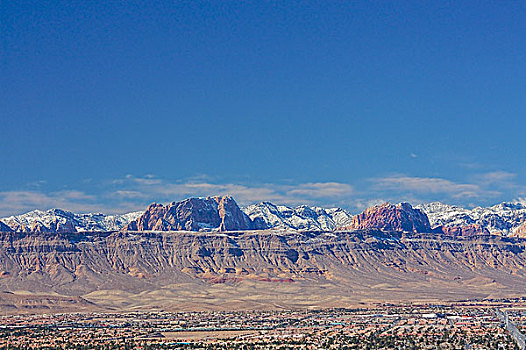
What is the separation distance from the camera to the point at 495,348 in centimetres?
17612

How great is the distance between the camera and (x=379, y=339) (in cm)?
19862

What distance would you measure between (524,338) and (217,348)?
60210mm

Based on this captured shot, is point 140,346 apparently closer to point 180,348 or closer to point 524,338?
point 180,348

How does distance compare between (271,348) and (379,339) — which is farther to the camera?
(379,339)

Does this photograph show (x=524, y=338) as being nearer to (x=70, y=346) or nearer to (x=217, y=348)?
(x=217, y=348)

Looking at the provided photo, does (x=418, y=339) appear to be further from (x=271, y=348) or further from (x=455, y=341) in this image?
(x=271, y=348)

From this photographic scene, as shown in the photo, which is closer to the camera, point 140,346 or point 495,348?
point 495,348

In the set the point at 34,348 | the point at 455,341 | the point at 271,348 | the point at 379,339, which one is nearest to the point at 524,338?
the point at 455,341

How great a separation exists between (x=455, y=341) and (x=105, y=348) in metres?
69.4

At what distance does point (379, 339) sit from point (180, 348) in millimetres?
40818

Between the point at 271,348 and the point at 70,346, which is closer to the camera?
the point at 271,348

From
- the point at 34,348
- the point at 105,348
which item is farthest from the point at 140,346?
the point at 34,348

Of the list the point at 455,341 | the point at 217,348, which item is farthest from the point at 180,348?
the point at 455,341

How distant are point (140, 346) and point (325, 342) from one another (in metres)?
37.1
